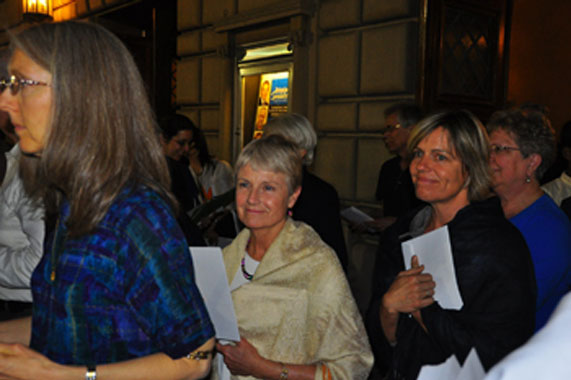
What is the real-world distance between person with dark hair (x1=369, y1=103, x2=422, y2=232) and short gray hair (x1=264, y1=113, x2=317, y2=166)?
1081 mm

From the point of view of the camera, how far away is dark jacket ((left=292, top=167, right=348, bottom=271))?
271 cm

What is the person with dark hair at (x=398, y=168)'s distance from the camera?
12.5ft

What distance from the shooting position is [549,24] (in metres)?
7.56

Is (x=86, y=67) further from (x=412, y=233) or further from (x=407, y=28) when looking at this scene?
(x=407, y=28)

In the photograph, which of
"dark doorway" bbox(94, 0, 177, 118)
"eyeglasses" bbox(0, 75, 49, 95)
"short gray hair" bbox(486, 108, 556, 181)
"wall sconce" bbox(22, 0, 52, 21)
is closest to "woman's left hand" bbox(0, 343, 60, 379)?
"eyeglasses" bbox(0, 75, 49, 95)

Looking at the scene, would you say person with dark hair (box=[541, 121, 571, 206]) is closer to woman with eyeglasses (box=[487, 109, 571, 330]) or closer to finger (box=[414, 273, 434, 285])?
woman with eyeglasses (box=[487, 109, 571, 330])

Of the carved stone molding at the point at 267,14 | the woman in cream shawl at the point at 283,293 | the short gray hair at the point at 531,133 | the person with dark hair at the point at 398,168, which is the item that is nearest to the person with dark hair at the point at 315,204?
the woman in cream shawl at the point at 283,293

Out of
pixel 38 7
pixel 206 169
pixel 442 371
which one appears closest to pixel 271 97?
pixel 206 169

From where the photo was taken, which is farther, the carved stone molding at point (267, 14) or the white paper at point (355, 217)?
the carved stone molding at point (267, 14)

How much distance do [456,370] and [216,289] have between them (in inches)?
44.4

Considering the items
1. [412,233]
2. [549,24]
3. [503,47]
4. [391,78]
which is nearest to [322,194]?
[412,233]

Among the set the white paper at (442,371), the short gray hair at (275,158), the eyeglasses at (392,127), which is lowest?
the white paper at (442,371)

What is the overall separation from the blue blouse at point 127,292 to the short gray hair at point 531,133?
6.17ft

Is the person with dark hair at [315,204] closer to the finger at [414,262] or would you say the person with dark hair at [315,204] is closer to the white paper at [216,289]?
the finger at [414,262]
